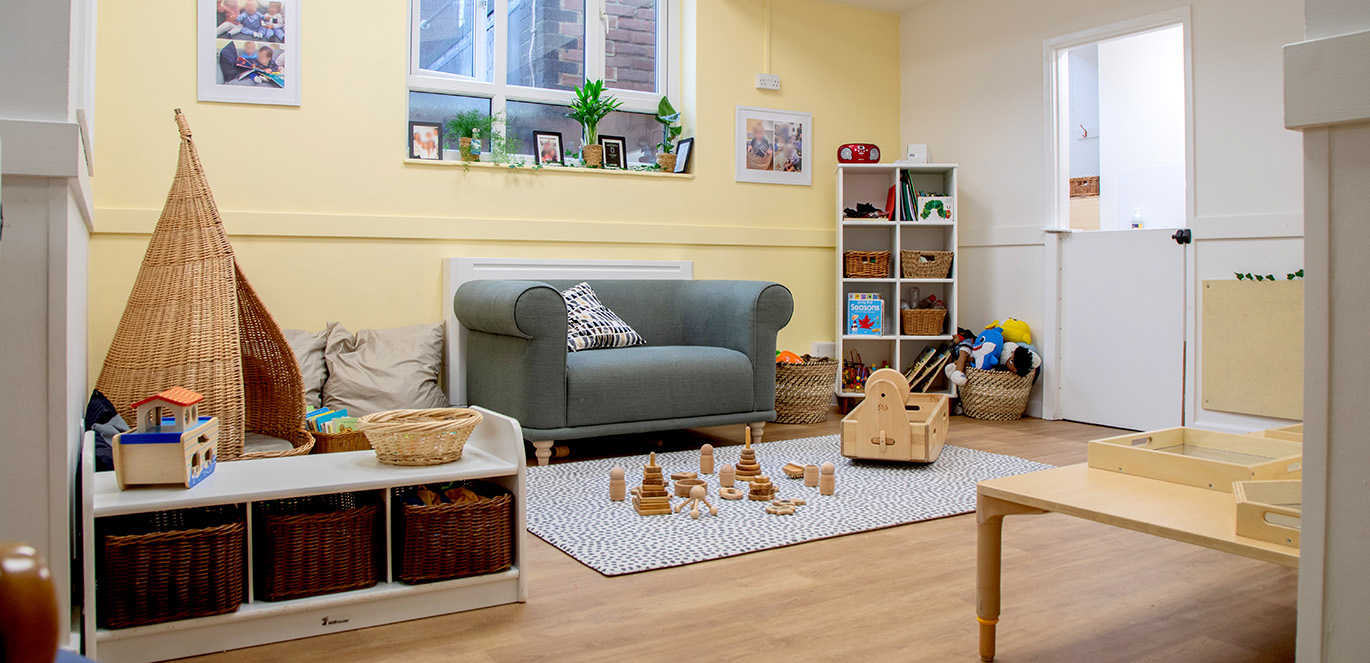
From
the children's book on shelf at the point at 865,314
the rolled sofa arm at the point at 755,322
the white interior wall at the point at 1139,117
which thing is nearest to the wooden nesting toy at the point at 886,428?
the rolled sofa arm at the point at 755,322

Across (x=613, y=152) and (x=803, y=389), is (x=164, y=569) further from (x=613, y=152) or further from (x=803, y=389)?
(x=613, y=152)

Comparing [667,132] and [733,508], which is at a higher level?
[667,132]

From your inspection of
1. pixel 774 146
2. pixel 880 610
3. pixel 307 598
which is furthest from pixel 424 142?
pixel 880 610

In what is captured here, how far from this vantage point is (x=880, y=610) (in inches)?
83.5

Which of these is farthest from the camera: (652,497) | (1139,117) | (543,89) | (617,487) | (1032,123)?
(1139,117)

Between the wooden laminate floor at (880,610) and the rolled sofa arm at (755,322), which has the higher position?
the rolled sofa arm at (755,322)

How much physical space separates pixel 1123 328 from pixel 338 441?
3793 mm

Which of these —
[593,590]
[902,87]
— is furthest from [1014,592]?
[902,87]

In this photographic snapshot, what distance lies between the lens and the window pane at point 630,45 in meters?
5.23

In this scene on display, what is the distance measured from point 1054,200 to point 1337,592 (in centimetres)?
414

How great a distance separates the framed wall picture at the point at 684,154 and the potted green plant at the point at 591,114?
0.45 metres

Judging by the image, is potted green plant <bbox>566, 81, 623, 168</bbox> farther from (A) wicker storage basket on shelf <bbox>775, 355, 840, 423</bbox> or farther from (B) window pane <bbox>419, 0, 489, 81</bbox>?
(A) wicker storage basket on shelf <bbox>775, 355, 840, 423</bbox>

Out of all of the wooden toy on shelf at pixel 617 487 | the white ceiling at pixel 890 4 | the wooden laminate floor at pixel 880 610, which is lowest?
the wooden laminate floor at pixel 880 610

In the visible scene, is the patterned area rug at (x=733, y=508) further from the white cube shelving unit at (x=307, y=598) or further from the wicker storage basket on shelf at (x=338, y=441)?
the wicker storage basket on shelf at (x=338, y=441)
